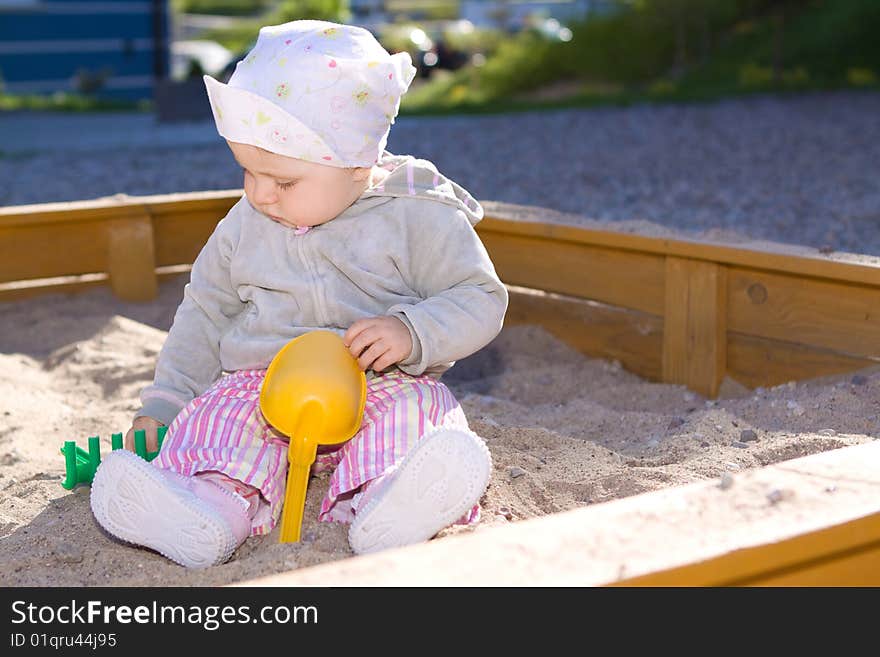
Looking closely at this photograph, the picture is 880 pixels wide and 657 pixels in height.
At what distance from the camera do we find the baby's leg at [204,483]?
5.58ft

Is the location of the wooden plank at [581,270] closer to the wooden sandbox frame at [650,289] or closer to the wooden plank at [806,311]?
the wooden sandbox frame at [650,289]

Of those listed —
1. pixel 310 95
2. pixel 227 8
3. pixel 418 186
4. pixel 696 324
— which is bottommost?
pixel 227 8

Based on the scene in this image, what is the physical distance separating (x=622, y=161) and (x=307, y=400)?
18.4ft

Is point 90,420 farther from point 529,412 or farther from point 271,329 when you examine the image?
point 529,412

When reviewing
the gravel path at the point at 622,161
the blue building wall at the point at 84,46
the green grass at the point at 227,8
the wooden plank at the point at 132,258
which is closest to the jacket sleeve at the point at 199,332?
the wooden plank at the point at 132,258

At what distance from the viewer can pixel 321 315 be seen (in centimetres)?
→ 202

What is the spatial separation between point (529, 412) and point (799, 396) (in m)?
0.57

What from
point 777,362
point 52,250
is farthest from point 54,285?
point 777,362

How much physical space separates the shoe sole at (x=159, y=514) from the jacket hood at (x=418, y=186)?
0.62 metres

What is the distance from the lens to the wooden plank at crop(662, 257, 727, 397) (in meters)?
2.69

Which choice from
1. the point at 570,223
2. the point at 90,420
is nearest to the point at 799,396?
the point at 570,223

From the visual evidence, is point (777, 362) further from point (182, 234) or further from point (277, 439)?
point (182, 234)

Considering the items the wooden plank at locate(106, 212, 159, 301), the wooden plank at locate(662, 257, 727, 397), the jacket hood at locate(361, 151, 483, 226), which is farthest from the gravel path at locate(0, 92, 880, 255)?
the jacket hood at locate(361, 151, 483, 226)

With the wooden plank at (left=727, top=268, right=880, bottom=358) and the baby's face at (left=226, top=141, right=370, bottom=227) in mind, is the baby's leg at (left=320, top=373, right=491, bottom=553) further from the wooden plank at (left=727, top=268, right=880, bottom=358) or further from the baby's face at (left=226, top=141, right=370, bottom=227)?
the wooden plank at (left=727, top=268, right=880, bottom=358)
